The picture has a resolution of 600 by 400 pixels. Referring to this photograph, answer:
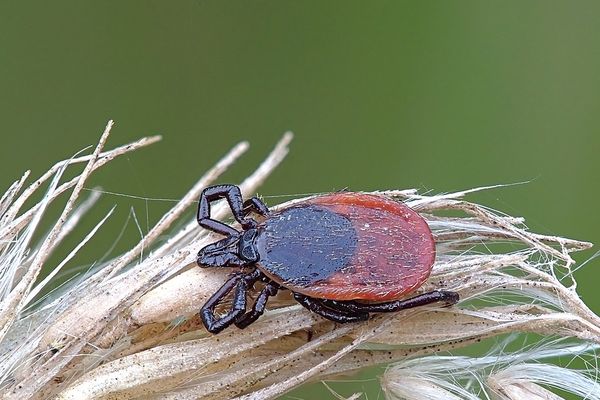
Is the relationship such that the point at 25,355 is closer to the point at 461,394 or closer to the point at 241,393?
the point at 241,393

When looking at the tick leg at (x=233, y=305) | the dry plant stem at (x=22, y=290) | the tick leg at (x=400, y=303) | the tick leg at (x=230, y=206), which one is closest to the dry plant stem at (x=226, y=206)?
the tick leg at (x=230, y=206)

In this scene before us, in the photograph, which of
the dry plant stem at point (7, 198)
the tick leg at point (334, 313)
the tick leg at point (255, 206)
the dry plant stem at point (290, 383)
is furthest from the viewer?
the tick leg at point (255, 206)

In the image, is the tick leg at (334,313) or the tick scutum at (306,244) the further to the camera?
the tick scutum at (306,244)

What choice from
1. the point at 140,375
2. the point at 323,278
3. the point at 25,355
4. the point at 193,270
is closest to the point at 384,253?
the point at 323,278

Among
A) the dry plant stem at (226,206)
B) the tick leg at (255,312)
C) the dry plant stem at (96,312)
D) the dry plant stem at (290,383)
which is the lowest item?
the dry plant stem at (290,383)

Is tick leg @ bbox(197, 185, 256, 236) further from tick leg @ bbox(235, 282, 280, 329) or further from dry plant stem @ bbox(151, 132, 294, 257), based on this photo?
tick leg @ bbox(235, 282, 280, 329)

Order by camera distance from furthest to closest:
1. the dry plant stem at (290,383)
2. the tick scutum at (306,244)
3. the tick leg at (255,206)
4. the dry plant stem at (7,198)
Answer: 1. the tick leg at (255,206)
2. the tick scutum at (306,244)
3. the dry plant stem at (7,198)
4. the dry plant stem at (290,383)

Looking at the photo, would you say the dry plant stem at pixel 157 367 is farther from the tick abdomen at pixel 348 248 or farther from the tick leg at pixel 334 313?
the tick abdomen at pixel 348 248
